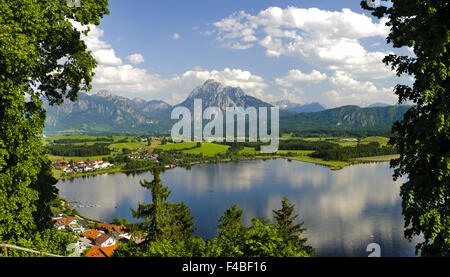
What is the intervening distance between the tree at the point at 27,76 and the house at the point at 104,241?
3865 centimetres

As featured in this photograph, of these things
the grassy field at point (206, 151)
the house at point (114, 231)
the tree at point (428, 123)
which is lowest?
the house at point (114, 231)

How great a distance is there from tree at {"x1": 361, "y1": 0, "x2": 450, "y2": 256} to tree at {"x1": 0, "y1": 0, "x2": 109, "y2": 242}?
8650mm

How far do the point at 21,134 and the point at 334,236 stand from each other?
4585cm

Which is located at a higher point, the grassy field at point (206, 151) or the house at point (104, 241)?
the grassy field at point (206, 151)

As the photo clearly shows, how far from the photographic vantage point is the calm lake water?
144ft

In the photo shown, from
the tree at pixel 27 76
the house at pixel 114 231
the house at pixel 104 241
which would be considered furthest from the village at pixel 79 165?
the tree at pixel 27 76

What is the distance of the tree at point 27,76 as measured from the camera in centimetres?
666

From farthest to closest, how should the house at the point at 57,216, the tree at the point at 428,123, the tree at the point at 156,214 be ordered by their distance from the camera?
the house at the point at 57,216
the tree at the point at 156,214
the tree at the point at 428,123

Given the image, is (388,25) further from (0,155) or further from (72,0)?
(0,155)

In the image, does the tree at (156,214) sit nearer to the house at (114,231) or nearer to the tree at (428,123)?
the tree at (428,123)

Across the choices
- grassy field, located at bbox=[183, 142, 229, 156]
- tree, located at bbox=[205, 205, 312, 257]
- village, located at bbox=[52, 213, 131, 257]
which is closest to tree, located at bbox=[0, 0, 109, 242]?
tree, located at bbox=[205, 205, 312, 257]

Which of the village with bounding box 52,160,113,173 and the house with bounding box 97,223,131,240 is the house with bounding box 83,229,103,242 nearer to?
the house with bounding box 97,223,131,240

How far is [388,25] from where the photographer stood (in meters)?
7.57

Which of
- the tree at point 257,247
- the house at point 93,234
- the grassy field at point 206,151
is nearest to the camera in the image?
the tree at point 257,247
